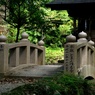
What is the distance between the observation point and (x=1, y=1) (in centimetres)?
1773

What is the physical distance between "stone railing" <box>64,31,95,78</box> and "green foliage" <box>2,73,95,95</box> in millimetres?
4467

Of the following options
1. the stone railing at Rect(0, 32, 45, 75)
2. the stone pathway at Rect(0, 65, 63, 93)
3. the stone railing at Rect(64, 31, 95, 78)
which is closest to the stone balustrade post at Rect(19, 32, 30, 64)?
the stone railing at Rect(0, 32, 45, 75)

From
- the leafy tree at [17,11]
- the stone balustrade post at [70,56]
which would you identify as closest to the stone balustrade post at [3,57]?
the stone balustrade post at [70,56]

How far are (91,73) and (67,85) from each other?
289 inches

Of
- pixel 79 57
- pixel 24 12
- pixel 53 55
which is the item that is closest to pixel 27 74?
pixel 79 57

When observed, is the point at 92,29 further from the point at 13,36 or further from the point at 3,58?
the point at 13,36

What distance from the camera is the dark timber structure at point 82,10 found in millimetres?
14797

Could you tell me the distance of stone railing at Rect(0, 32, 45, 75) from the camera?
467 inches

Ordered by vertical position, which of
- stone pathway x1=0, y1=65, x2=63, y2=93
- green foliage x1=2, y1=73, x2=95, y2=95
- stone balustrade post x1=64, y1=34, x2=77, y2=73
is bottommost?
stone pathway x1=0, y1=65, x2=63, y2=93

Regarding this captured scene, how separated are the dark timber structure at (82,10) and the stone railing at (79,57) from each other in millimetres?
2354

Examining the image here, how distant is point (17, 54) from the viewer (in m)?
12.6

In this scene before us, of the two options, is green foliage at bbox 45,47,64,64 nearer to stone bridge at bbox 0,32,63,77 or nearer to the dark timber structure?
the dark timber structure

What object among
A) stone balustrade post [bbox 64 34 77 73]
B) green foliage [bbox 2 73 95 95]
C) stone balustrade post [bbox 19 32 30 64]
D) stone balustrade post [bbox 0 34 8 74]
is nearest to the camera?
green foliage [bbox 2 73 95 95]

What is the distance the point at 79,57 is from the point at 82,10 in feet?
15.1
